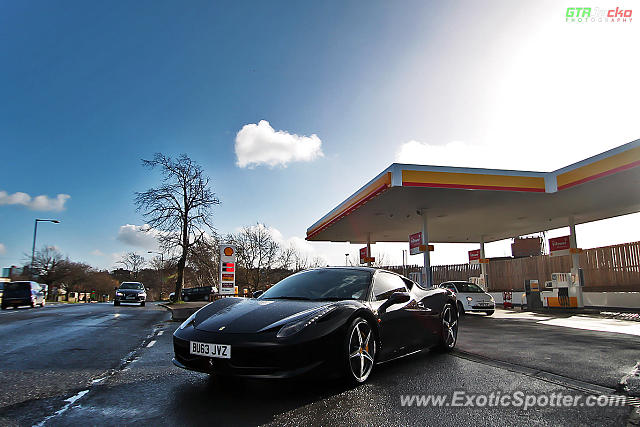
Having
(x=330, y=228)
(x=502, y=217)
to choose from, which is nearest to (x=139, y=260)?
(x=330, y=228)

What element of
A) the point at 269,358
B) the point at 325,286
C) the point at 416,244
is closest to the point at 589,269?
the point at 416,244

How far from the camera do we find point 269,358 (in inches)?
140

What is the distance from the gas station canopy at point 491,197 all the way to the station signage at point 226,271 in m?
5.21

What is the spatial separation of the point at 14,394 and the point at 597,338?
952 cm

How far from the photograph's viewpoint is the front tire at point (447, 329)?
6.19 m

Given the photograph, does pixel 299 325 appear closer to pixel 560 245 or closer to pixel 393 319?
pixel 393 319

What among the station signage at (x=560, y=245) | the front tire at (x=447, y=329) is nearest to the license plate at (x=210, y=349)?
the front tire at (x=447, y=329)

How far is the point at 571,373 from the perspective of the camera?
4805 mm

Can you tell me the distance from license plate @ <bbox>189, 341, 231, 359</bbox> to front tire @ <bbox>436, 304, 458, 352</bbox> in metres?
3.60

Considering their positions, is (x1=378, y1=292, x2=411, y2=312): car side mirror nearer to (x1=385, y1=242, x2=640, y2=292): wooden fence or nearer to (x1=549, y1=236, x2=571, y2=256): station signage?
(x1=549, y1=236, x2=571, y2=256): station signage

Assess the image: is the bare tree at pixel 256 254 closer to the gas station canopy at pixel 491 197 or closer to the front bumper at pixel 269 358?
the gas station canopy at pixel 491 197

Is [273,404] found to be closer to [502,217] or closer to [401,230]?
[502,217]

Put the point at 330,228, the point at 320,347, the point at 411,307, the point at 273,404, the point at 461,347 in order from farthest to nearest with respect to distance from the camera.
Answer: the point at 330,228 < the point at 461,347 < the point at 411,307 < the point at 320,347 < the point at 273,404

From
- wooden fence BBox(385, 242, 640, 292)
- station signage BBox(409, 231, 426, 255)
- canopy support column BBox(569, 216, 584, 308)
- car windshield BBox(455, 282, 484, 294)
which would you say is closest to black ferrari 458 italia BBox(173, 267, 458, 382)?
car windshield BBox(455, 282, 484, 294)
